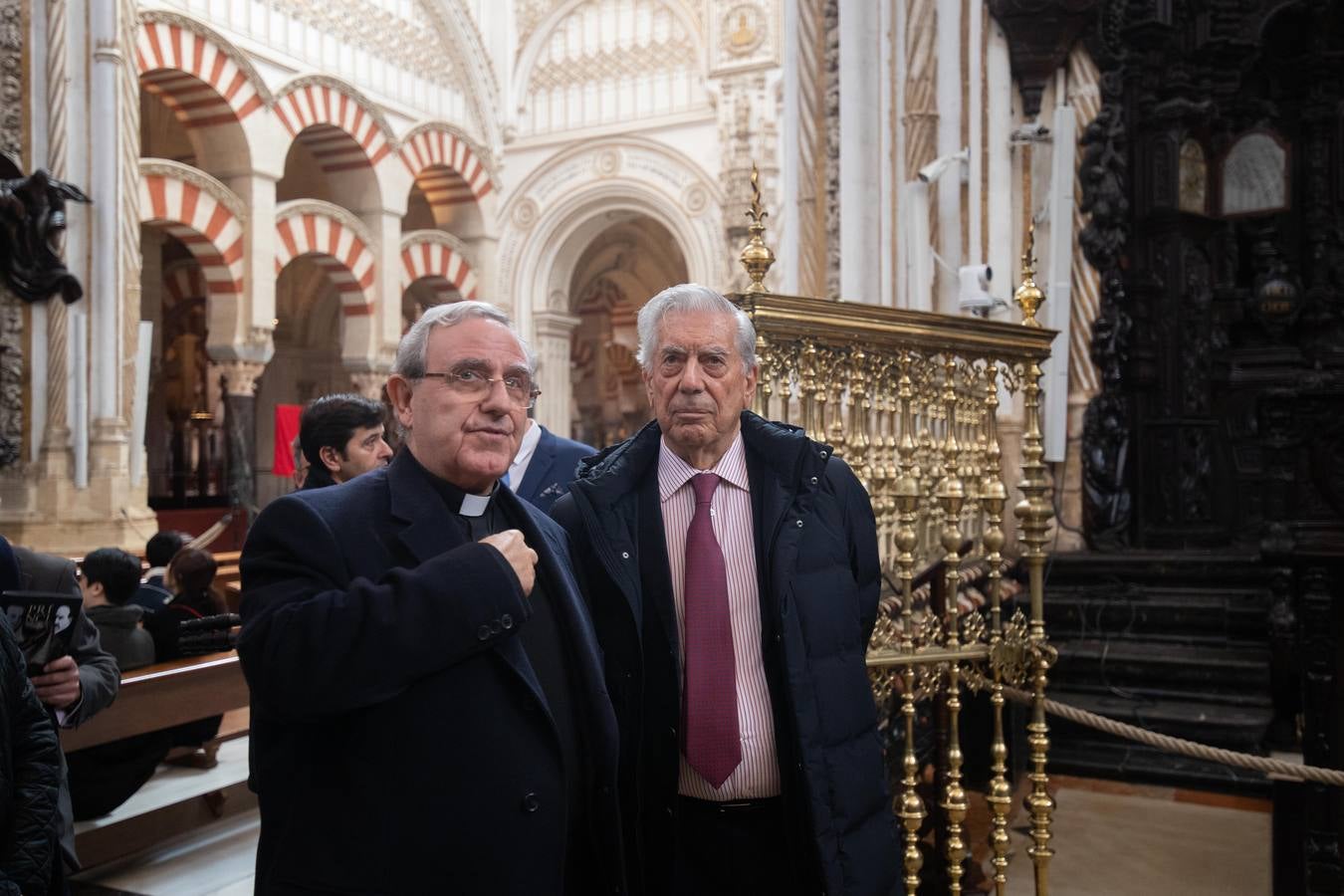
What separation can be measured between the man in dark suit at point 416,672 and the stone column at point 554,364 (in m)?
14.3

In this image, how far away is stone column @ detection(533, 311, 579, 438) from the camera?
15.8m

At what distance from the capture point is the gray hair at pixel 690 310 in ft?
6.30

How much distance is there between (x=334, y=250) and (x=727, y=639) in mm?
12141

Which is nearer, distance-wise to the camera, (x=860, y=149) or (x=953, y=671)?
(x=953, y=671)

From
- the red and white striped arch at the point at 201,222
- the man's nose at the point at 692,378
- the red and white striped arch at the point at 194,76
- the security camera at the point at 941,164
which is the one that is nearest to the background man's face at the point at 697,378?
the man's nose at the point at 692,378

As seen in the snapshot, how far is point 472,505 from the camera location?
1509 mm

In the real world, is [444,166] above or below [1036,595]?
above

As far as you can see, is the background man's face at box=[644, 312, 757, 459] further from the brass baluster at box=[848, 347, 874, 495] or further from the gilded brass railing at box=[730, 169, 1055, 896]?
the brass baluster at box=[848, 347, 874, 495]

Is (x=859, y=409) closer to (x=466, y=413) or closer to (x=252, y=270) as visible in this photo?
(x=466, y=413)

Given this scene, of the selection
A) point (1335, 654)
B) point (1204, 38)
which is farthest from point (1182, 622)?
point (1204, 38)

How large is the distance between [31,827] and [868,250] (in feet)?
18.4

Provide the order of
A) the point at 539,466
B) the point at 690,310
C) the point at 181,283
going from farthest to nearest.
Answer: the point at 181,283 < the point at 539,466 < the point at 690,310

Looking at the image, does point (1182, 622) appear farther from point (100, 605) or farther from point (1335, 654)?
point (100, 605)

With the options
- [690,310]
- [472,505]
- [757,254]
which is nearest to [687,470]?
[690,310]
